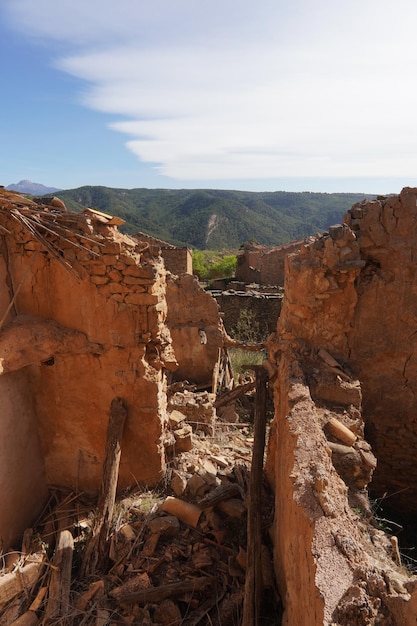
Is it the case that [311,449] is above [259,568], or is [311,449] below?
above

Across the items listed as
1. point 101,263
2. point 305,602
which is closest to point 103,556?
point 305,602

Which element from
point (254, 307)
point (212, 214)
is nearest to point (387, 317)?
point (254, 307)

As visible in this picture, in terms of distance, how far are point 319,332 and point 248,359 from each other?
7.85 meters

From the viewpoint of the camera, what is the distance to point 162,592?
4.05 meters

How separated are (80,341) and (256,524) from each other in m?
2.78

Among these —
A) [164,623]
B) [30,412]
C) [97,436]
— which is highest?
[30,412]

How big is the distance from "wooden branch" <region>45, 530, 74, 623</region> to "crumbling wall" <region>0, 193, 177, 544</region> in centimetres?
70

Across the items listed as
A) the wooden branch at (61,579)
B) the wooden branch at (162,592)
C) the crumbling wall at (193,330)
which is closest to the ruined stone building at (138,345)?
the wooden branch at (61,579)

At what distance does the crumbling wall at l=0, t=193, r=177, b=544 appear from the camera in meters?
4.66

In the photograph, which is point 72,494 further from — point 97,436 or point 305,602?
point 305,602

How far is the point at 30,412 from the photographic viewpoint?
17.0 ft

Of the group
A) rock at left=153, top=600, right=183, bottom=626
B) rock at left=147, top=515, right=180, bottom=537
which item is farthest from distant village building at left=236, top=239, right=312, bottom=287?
rock at left=153, top=600, right=183, bottom=626

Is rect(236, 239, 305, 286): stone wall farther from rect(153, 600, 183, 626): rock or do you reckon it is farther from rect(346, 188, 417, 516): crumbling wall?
rect(153, 600, 183, 626): rock

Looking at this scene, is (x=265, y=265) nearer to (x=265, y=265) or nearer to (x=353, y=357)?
(x=265, y=265)
